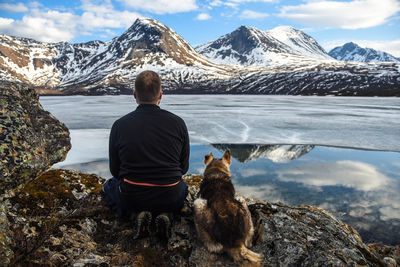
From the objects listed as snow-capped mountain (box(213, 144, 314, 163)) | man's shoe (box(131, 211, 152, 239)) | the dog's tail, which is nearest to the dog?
the dog's tail

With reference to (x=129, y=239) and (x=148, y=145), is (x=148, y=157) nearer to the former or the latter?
(x=148, y=145)

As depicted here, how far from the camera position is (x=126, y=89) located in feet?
613

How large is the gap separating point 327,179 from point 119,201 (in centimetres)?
947

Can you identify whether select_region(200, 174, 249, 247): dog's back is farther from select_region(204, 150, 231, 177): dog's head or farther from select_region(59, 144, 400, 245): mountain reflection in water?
select_region(59, 144, 400, 245): mountain reflection in water

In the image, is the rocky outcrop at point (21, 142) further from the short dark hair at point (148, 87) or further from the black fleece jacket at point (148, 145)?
the short dark hair at point (148, 87)

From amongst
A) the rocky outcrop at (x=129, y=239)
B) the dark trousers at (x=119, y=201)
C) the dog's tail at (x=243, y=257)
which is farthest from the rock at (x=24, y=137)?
the dog's tail at (x=243, y=257)

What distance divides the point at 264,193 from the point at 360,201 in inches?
132

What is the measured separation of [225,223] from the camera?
385cm

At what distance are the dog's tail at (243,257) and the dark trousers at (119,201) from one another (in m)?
1.27

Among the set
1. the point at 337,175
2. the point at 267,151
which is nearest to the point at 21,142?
the point at 337,175

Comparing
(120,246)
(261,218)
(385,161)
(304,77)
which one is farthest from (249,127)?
(304,77)

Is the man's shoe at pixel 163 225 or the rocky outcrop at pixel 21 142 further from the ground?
the rocky outcrop at pixel 21 142

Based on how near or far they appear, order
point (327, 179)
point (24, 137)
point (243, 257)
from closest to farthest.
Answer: point (243, 257)
point (24, 137)
point (327, 179)

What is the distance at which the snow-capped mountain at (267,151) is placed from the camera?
1398cm
